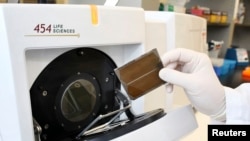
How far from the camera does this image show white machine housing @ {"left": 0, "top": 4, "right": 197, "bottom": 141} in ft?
1.21

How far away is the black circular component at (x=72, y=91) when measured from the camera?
468 mm

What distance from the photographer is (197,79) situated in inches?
20.6

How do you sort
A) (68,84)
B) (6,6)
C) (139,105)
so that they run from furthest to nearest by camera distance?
(139,105), (68,84), (6,6)

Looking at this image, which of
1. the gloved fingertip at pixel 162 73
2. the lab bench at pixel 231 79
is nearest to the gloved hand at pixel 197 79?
the gloved fingertip at pixel 162 73

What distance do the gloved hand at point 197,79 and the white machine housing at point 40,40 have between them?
0.08 m

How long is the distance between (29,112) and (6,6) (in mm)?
178

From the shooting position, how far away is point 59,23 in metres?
0.41

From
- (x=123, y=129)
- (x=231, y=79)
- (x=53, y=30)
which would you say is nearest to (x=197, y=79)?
(x=123, y=129)

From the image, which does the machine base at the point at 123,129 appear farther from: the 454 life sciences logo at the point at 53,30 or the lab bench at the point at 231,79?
the lab bench at the point at 231,79

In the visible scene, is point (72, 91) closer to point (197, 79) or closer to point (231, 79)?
point (197, 79)

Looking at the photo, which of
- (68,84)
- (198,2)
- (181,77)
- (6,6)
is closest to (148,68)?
(181,77)

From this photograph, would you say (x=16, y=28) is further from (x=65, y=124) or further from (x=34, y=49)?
(x=65, y=124)

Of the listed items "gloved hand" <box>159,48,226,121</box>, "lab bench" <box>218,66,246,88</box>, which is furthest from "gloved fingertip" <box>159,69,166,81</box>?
"lab bench" <box>218,66,246,88</box>

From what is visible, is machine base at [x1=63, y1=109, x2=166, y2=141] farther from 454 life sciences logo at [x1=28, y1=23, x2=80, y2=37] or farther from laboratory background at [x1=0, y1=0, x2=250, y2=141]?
454 life sciences logo at [x1=28, y1=23, x2=80, y2=37]
